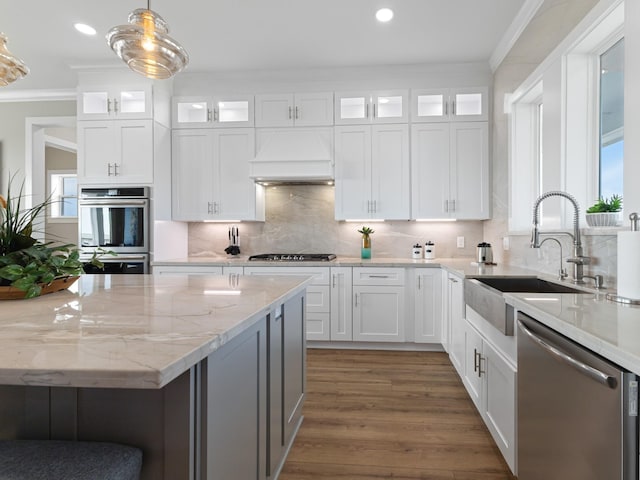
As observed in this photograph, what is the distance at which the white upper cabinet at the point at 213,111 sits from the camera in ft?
13.3

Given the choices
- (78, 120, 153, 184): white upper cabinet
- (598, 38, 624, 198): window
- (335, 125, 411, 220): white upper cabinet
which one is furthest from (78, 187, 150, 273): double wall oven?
(598, 38, 624, 198): window

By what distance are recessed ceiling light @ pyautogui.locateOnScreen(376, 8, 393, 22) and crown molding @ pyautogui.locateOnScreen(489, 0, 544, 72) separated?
3.26 feet

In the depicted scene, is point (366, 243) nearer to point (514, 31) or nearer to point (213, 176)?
point (213, 176)

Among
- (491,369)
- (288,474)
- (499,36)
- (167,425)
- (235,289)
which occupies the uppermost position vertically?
(499,36)

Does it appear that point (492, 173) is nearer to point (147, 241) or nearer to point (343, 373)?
point (343, 373)

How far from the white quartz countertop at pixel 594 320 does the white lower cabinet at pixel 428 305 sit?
6.53ft

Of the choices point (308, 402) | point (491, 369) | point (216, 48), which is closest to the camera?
point (491, 369)

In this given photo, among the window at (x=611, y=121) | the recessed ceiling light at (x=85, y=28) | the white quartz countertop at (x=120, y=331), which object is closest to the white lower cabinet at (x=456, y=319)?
the window at (x=611, y=121)

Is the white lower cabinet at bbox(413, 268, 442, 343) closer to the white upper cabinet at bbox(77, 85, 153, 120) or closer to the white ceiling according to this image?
the white ceiling

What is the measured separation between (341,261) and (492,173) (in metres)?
1.77

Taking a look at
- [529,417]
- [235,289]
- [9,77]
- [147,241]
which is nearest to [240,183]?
[147,241]

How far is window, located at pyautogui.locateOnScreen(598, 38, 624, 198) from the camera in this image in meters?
2.03

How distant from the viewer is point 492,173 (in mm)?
3783

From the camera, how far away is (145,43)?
5.86ft
